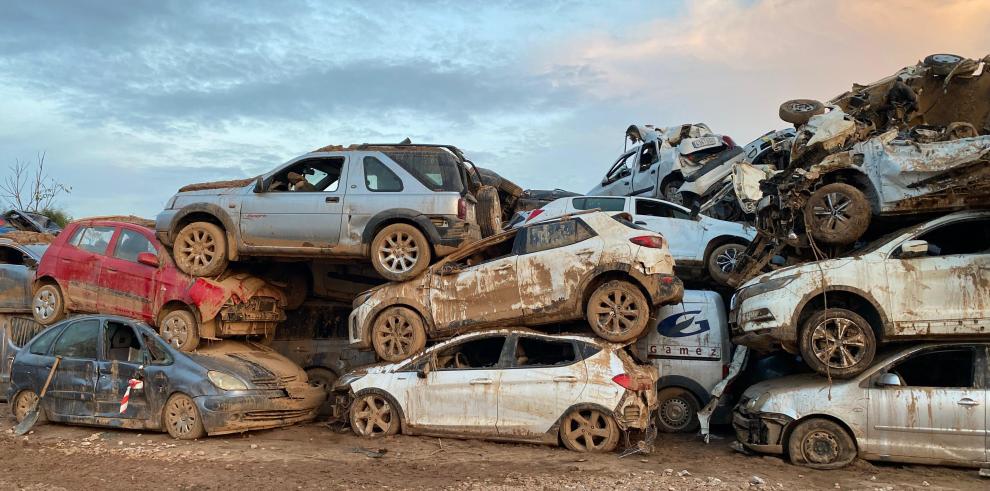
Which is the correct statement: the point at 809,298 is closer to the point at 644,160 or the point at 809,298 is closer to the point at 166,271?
the point at 166,271

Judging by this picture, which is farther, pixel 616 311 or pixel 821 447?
pixel 616 311

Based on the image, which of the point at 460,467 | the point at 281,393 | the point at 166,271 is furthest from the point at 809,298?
the point at 166,271

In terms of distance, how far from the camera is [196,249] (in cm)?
1002

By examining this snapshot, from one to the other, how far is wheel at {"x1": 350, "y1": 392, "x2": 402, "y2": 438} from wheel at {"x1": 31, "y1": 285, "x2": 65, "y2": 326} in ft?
17.2

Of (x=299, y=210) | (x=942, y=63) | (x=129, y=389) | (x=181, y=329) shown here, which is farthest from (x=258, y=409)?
(x=942, y=63)

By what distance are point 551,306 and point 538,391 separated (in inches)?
46.9

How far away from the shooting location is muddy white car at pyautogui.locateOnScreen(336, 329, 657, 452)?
7.75 m

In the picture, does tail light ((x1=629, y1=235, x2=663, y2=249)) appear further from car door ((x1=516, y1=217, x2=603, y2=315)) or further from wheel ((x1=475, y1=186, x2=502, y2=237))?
wheel ((x1=475, y1=186, x2=502, y2=237))

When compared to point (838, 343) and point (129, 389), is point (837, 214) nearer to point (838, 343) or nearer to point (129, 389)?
point (838, 343)

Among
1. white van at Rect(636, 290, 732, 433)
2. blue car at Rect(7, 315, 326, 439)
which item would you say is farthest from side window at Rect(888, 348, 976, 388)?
blue car at Rect(7, 315, 326, 439)

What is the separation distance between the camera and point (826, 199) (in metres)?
8.61

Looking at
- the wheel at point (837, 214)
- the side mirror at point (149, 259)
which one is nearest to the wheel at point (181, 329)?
the side mirror at point (149, 259)

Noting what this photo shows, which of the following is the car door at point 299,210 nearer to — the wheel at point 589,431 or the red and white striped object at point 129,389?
the red and white striped object at point 129,389

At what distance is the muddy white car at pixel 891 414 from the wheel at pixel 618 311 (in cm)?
158
